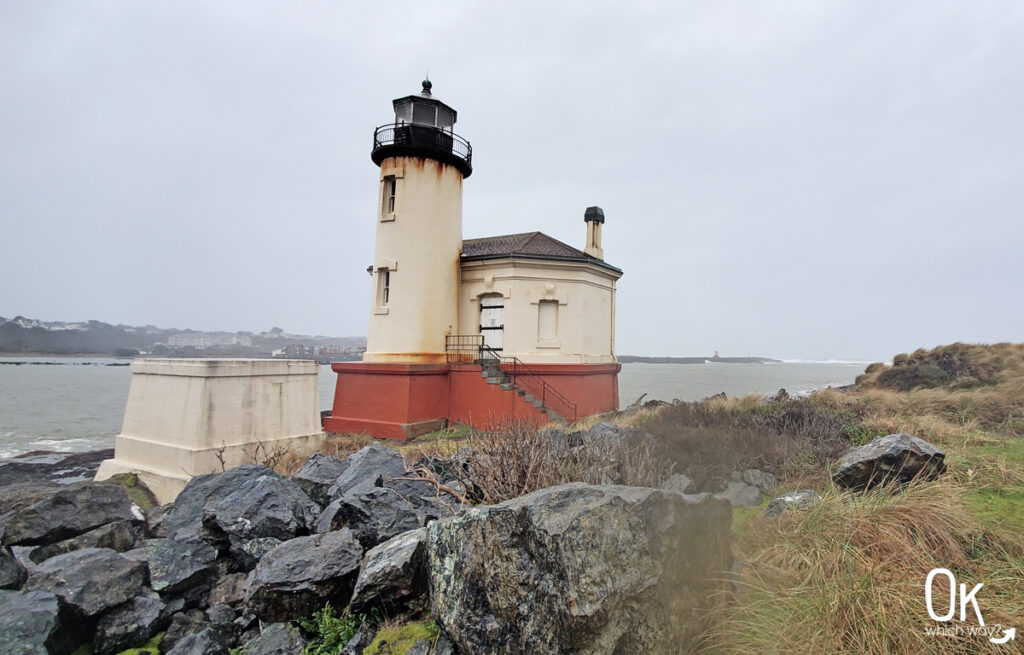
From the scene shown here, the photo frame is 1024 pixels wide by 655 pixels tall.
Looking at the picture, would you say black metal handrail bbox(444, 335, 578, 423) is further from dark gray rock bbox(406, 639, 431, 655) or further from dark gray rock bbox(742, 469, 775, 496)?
dark gray rock bbox(406, 639, 431, 655)

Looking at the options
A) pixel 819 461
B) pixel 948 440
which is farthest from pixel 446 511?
pixel 948 440

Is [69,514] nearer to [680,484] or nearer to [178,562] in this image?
[178,562]

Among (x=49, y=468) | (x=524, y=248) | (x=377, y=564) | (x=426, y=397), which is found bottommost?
(x=49, y=468)

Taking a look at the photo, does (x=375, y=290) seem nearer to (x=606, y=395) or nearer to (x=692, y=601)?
(x=606, y=395)

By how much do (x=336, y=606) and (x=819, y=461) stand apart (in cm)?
618

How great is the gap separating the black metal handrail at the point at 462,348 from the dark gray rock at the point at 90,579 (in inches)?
472

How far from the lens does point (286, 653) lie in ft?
12.4

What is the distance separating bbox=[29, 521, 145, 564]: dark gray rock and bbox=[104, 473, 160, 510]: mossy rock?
558cm

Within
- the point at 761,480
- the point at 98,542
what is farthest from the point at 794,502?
the point at 98,542

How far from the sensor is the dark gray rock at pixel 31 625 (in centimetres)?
371

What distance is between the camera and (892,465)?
17.1 feet

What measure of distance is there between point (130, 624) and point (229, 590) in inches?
28.8

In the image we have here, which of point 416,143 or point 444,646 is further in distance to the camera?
point 416,143

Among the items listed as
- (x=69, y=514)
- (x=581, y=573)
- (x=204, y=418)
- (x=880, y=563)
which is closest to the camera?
(x=581, y=573)
